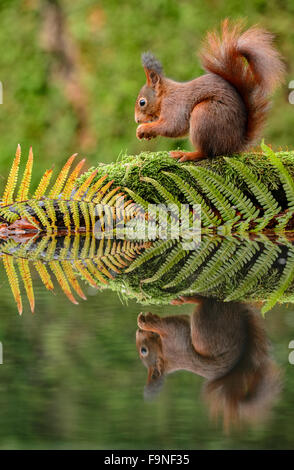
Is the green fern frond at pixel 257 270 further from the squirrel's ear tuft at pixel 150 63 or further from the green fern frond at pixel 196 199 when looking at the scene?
the squirrel's ear tuft at pixel 150 63

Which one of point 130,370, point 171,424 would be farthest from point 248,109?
point 171,424

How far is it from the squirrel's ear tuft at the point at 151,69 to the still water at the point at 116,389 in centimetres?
250

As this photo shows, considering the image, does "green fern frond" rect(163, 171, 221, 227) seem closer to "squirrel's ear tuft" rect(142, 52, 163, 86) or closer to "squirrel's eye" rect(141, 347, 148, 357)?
"squirrel's ear tuft" rect(142, 52, 163, 86)

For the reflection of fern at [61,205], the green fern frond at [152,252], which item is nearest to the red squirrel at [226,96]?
the reflection of fern at [61,205]

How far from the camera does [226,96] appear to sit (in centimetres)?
349

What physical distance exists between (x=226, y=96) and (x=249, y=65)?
217 millimetres

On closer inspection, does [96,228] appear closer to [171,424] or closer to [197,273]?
[197,273]

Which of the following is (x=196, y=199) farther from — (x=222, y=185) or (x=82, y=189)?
(x=82, y=189)

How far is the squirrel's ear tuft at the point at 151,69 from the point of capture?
3832 mm

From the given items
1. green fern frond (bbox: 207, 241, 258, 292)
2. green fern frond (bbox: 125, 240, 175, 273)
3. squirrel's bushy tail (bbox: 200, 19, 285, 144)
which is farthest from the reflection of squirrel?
squirrel's bushy tail (bbox: 200, 19, 285, 144)

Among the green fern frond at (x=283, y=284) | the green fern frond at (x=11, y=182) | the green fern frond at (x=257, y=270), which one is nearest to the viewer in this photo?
the green fern frond at (x=283, y=284)

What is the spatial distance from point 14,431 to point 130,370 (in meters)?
0.29

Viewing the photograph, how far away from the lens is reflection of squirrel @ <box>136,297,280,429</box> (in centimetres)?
94


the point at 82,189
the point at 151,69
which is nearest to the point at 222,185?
the point at 82,189
